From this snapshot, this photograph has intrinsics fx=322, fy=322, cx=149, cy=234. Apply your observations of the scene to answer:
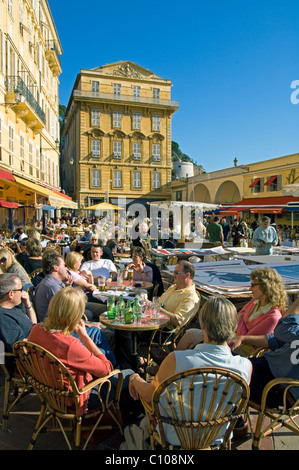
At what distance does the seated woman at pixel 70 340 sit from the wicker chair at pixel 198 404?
1.88 feet

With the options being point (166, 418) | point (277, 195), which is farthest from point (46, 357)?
point (277, 195)

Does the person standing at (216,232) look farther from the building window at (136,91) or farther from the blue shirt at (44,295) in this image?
the building window at (136,91)

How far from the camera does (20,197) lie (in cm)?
1520

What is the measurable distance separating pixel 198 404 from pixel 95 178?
3407cm

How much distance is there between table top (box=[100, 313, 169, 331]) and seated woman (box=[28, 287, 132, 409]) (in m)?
0.64

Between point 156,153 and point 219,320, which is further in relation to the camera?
point 156,153

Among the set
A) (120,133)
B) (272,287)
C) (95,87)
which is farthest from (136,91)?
(272,287)

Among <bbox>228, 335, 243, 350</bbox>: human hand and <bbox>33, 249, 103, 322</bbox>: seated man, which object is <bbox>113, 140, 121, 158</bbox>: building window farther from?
<bbox>228, 335, 243, 350</bbox>: human hand

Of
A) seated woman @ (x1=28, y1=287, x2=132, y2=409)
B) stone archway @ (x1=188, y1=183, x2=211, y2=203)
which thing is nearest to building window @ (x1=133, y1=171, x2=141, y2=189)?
stone archway @ (x1=188, y1=183, x2=211, y2=203)

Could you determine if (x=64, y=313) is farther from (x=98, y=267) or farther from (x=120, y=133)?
(x=120, y=133)

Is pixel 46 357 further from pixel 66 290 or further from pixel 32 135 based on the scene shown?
pixel 32 135

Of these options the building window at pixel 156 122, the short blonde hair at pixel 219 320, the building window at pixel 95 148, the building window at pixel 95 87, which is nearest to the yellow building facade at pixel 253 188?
the building window at pixel 156 122

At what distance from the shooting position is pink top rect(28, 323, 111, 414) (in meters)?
2.14

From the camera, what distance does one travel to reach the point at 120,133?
115 ft
